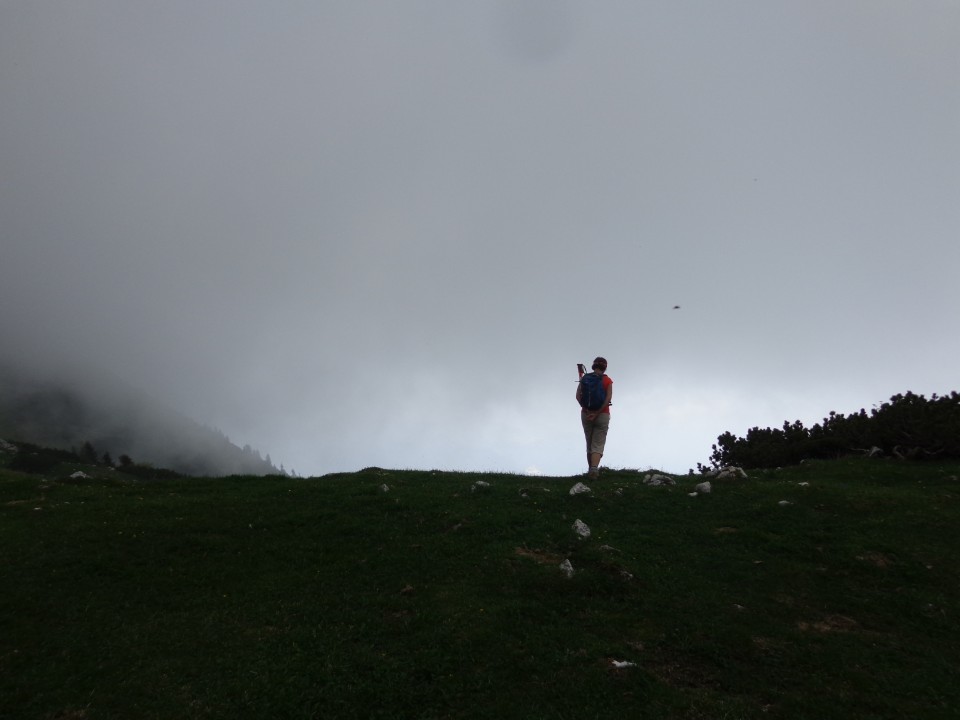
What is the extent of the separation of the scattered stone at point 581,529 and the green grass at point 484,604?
1.07 feet

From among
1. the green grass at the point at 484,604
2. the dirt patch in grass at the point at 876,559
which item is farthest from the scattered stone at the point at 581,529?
the dirt patch in grass at the point at 876,559

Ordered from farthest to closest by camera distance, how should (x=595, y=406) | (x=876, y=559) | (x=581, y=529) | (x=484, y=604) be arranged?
(x=595, y=406)
(x=581, y=529)
(x=876, y=559)
(x=484, y=604)

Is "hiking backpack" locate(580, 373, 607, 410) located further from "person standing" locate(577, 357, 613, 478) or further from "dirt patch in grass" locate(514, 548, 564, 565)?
"dirt patch in grass" locate(514, 548, 564, 565)

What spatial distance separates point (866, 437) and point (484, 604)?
20.2 metres

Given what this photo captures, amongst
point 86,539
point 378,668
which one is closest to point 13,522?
→ point 86,539

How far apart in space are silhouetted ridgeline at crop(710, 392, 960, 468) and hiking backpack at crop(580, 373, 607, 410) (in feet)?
38.6

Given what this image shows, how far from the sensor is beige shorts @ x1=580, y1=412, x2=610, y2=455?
20.4 metres

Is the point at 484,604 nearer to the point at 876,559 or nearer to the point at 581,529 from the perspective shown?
the point at 581,529

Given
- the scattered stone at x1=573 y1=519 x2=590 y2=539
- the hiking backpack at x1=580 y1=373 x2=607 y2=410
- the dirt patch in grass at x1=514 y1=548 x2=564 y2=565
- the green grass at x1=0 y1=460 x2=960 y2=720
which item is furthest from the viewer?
the hiking backpack at x1=580 y1=373 x2=607 y2=410

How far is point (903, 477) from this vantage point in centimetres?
1959

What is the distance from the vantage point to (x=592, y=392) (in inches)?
800

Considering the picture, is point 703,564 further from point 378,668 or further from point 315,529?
point 315,529

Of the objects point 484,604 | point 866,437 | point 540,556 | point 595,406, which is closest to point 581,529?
point 540,556

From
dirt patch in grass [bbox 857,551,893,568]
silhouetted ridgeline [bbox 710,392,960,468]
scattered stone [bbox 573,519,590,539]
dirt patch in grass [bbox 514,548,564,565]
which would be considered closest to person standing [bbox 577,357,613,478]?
scattered stone [bbox 573,519,590,539]
